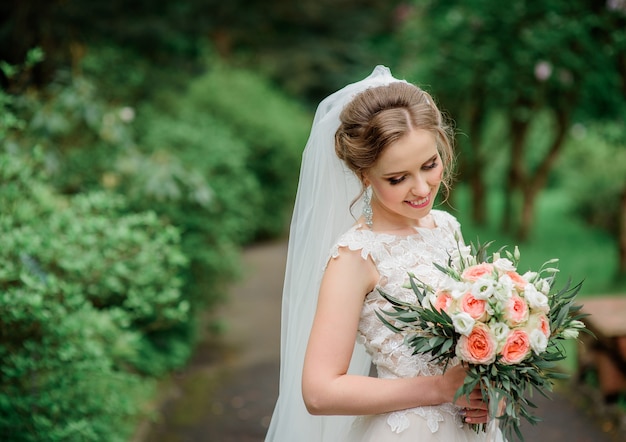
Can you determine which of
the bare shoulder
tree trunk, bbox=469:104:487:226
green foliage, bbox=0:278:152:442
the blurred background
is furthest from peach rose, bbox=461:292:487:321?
tree trunk, bbox=469:104:487:226

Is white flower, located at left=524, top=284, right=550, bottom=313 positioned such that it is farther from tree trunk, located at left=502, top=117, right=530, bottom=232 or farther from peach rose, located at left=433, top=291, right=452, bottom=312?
tree trunk, located at left=502, top=117, right=530, bottom=232

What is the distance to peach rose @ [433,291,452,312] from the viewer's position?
1.83 m

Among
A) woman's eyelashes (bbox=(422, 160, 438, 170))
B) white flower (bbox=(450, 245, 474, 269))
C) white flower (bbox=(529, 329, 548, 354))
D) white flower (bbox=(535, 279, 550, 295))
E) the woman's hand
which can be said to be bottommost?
the woman's hand

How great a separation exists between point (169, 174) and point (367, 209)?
140 inches

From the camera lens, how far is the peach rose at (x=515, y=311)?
5.85ft

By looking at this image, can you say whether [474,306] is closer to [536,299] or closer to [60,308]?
[536,299]

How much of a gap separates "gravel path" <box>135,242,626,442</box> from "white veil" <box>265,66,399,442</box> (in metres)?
2.07

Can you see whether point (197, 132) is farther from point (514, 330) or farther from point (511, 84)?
point (514, 330)

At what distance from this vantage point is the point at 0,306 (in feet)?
10.4

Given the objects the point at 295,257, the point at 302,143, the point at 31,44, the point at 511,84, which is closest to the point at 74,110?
the point at 31,44

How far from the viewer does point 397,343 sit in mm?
2125

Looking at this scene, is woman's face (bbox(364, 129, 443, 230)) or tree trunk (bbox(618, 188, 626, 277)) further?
tree trunk (bbox(618, 188, 626, 277))

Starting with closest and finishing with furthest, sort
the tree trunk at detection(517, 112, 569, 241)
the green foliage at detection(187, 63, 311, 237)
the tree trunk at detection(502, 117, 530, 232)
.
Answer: the tree trunk at detection(517, 112, 569, 241) → the tree trunk at detection(502, 117, 530, 232) → the green foliage at detection(187, 63, 311, 237)

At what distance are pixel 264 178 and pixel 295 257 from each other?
10.8m
